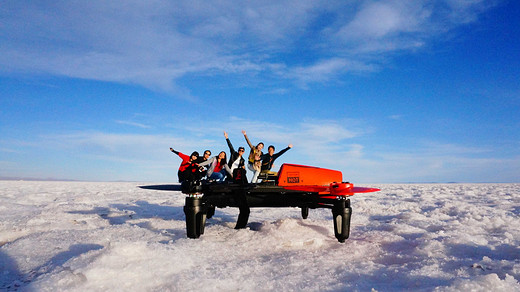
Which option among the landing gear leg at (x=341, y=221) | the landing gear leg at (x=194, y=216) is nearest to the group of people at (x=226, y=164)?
the landing gear leg at (x=194, y=216)

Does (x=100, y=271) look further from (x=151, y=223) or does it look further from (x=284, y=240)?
(x=151, y=223)

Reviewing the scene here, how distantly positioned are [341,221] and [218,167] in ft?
9.38

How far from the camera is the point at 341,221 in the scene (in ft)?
15.4

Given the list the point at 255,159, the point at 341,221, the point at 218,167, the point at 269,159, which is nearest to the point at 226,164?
the point at 218,167

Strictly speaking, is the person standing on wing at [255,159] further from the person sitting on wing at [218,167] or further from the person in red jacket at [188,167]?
the person in red jacket at [188,167]

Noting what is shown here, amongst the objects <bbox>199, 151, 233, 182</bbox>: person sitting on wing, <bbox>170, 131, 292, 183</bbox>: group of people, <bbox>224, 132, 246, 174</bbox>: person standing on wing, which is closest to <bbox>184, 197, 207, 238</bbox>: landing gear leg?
<bbox>170, 131, 292, 183</bbox>: group of people

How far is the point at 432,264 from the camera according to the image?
354 centimetres

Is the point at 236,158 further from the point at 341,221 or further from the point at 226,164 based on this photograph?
the point at 341,221

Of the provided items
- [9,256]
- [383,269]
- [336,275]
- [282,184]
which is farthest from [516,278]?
[9,256]

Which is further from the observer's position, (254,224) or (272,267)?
(254,224)

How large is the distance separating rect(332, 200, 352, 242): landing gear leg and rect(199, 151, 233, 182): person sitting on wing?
7.49 feet

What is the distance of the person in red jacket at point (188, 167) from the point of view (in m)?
5.20

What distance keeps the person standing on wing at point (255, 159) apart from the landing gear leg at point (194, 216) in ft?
4.30

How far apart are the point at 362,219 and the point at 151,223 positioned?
15.5 feet
